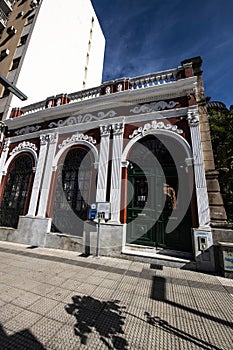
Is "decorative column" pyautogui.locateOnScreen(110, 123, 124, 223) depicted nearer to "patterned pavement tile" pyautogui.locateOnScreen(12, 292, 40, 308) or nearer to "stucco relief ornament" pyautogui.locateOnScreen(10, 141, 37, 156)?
"patterned pavement tile" pyautogui.locateOnScreen(12, 292, 40, 308)

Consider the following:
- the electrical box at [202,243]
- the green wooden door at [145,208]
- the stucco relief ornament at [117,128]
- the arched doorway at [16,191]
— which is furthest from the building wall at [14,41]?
the electrical box at [202,243]

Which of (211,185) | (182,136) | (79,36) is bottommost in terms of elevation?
(211,185)

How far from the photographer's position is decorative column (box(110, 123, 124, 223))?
556cm

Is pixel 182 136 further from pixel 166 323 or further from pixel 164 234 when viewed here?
pixel 166 323

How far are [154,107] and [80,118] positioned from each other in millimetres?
3469

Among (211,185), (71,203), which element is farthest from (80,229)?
(211,185)

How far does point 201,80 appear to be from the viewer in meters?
6.54

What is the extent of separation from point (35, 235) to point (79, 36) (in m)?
18.7

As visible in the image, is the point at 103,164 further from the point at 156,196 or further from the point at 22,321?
the point at 22,321

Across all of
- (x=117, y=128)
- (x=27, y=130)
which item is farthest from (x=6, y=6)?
(x=117, y=128)

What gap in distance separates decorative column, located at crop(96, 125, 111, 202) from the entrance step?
2.02m

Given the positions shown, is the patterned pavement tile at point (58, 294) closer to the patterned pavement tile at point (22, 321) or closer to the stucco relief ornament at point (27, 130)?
the patterned pavement tile at point (22, 321)

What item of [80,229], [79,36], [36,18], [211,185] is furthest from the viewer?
[79,36]

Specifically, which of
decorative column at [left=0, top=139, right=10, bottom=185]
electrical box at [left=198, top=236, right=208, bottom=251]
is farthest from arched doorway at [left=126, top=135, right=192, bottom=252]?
decorative column at [left=0, top=139, right=10, bottom=185]
